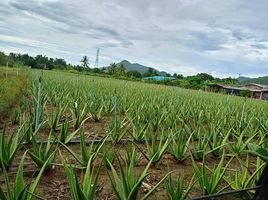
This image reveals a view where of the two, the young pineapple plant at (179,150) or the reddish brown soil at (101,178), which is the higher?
the young pineapple plant at (179,150)

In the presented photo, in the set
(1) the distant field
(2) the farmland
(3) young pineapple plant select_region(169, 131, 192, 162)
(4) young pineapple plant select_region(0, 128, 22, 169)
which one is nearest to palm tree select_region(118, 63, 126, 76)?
(1) the distant field

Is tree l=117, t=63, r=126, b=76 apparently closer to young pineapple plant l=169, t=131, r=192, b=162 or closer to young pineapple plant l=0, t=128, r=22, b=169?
young pineapple plant l=169, t=131, r=192, b=162

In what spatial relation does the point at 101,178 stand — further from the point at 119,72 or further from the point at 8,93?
the point at 119,72

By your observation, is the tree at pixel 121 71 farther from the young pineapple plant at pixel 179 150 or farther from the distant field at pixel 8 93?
the young pineapple plant at pixel 179 150

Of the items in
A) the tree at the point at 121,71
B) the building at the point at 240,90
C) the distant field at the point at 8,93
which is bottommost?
the distant field at the point at 8,93

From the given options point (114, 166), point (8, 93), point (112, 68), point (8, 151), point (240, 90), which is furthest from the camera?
point (112, 68)

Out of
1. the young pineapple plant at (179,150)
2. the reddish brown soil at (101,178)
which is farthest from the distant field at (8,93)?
the young pineapple plant at (179,150)

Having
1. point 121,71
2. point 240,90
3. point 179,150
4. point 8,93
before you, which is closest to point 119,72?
point 121,71

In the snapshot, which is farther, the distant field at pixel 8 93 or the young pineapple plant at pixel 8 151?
the distant field at pixel 8 93

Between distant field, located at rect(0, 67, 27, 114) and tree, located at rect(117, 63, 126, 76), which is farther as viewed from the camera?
tree, located at rect(117, 63, 126, 76)

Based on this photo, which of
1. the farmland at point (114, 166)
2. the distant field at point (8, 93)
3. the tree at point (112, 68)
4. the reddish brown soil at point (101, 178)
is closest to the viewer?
the farmland at point (114, 166)

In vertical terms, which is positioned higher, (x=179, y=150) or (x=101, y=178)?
(x=179, y=150)

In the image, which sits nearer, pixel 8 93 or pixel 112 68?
pixel 8 93

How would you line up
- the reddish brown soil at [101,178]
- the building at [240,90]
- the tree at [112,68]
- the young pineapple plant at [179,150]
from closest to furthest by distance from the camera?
the reddish brown soil at [101,178] → the young pineapple plant at [179,150] → the building at [240,90] → the tree at [112,68]
